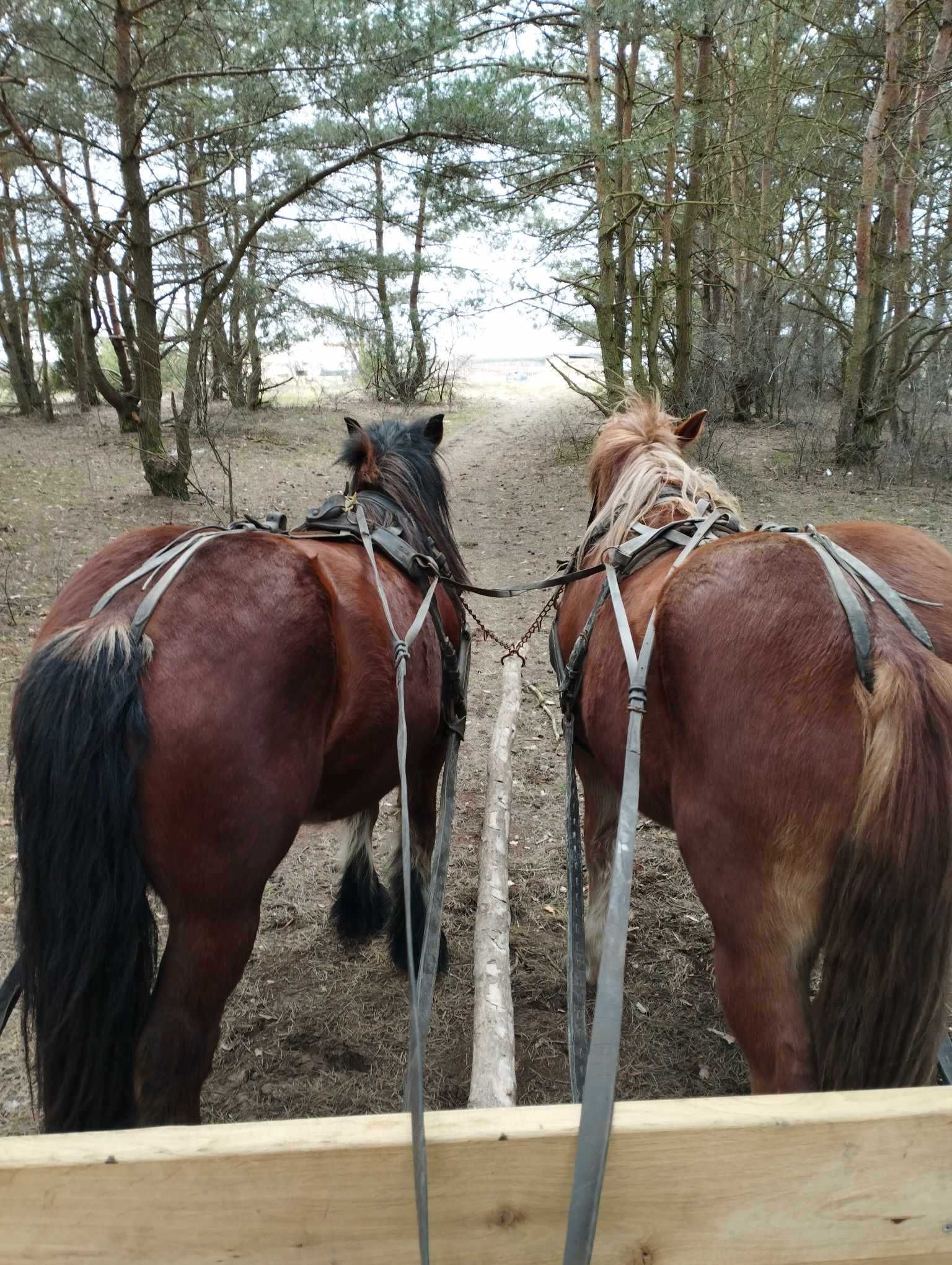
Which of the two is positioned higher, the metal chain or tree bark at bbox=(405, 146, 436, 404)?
tree bark at bbox=(405, 146, 436, 404)

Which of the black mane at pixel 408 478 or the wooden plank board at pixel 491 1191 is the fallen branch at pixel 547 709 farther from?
the wooden plank board at pixel 491 1191

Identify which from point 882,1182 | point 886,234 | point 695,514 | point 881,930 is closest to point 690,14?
point 886,234

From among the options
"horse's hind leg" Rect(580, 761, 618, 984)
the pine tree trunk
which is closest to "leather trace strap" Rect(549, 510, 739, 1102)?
"horse's hind leg" Rect(580, 761, 618, 984)

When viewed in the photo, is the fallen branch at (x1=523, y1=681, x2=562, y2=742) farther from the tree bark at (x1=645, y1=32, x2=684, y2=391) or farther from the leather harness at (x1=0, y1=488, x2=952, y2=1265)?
the tree bark at (x1=645, y1=32, x2=684, y2=391)

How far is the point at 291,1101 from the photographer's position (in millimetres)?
2676

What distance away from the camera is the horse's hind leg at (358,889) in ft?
11.3

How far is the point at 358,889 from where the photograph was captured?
346cm

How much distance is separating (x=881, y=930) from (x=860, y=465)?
1172 centimetres

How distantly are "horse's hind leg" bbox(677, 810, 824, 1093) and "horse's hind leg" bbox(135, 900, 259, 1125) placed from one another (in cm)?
116

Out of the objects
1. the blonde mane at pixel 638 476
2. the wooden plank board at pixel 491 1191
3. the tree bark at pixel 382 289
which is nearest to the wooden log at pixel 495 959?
the wooden plank board at pixel 491 1191

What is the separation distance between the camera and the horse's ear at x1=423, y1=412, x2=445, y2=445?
3666 mm

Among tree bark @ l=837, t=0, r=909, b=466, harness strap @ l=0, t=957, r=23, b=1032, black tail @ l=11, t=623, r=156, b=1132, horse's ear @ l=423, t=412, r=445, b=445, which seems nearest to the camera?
black tail @ l=11, t=623, r=156, b=1132

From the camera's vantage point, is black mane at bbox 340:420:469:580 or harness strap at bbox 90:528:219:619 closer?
harness strap at bbox 90:528:219:619

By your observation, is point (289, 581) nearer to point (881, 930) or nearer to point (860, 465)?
point (881, 930)
